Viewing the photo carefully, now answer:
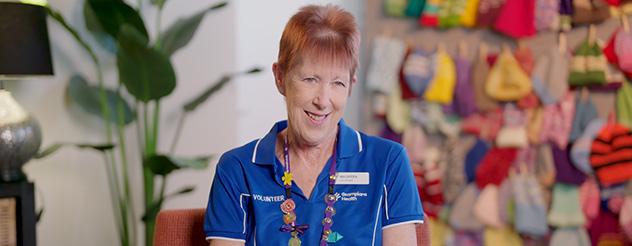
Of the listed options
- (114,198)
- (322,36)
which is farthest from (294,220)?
(114,198)

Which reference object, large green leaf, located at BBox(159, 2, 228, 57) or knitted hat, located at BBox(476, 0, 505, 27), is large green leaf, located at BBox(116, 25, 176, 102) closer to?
large green leaf, located at BBox(159, 2, 228, 57)

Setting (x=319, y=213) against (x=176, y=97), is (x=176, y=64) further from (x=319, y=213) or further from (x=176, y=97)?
(x=319, y=213)

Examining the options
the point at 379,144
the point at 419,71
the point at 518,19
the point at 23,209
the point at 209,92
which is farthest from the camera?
the point at 419,71

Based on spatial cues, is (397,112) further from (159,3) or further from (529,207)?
(159,3)

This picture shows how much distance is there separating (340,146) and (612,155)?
1906 mm

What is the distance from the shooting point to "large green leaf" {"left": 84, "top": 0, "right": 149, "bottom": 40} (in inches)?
118

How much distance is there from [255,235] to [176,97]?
186 cm

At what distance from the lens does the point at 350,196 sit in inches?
66.2

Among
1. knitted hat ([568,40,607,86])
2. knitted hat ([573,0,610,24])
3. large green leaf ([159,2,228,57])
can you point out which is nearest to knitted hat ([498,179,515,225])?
knitted hat ([568,40,607,86])

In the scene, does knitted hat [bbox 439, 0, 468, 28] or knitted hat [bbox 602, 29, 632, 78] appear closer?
knitted hat [bbox 602, 29, 632, 78]

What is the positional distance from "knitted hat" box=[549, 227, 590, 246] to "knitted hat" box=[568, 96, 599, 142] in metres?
0.37

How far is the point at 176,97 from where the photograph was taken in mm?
3473

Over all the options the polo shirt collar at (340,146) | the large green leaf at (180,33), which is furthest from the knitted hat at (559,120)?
the polo shirt collar at (340,146)

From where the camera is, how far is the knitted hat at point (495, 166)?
351 cm
